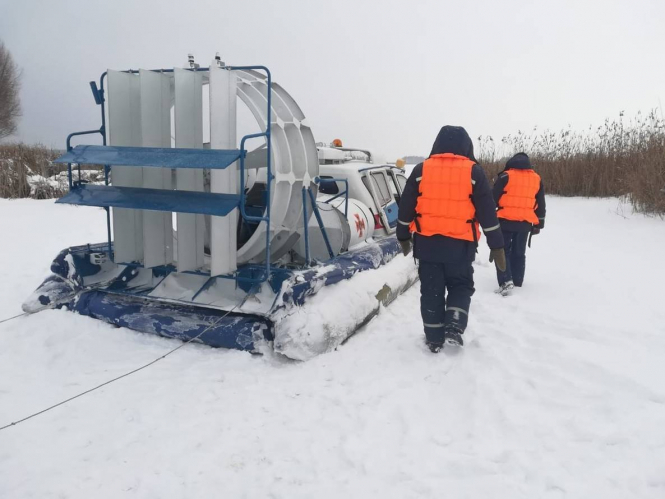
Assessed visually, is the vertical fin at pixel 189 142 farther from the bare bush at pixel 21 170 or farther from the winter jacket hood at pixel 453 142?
the bare bush at pixel 21 170

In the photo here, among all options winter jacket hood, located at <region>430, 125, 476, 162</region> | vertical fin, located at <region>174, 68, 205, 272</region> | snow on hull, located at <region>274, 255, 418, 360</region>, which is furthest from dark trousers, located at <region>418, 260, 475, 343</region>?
vertical fin, located at <region>174, 68, 205, 272</region>

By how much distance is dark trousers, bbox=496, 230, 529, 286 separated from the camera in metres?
6.24

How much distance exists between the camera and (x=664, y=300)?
5.68 meters

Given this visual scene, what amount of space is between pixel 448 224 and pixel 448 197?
221 millimetres

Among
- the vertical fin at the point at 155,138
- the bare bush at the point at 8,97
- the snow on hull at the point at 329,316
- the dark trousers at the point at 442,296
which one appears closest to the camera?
the snow on hull at the point at 329,316

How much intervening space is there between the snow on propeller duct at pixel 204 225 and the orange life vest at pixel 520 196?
2.00 metres

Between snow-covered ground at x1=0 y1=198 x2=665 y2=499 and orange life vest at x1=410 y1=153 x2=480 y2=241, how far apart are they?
1040mm

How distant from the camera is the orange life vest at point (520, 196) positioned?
6250mm

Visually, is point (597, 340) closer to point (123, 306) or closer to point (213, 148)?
point (213, 148)

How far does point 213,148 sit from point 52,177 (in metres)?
16.6

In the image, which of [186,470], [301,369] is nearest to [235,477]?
[186,470]

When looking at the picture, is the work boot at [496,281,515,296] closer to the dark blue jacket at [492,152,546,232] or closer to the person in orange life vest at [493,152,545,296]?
the person in orange life vest at [493,152,545,296]

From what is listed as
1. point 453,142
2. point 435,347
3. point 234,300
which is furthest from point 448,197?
point 234,300

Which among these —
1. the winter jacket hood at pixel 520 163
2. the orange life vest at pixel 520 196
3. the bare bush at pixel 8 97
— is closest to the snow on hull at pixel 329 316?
the orange life vest at pixel 520 196
